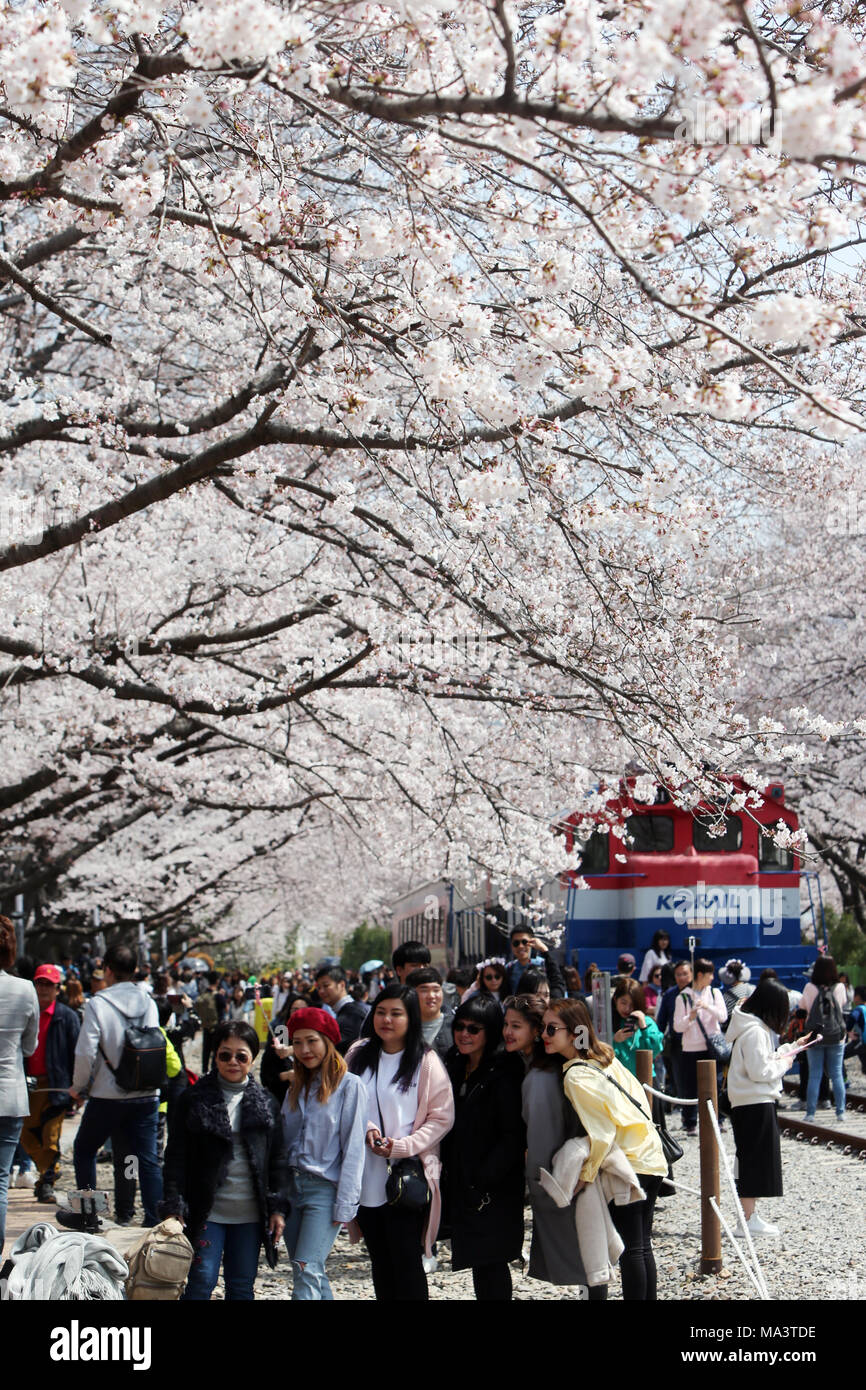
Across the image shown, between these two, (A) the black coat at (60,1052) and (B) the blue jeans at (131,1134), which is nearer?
(B) the blue jeans at (131,1134)

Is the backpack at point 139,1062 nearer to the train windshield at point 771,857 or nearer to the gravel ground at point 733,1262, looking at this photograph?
the gravel ground at point 733,1262

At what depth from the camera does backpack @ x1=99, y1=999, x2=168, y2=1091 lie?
796 centimetres

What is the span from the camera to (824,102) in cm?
306

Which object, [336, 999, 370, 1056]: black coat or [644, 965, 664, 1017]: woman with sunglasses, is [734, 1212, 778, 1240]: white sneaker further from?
[644, 965, 664, 1017]: woman with sunglasses

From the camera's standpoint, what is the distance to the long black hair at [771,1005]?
293 inches

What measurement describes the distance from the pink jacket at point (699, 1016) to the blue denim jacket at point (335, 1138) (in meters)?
5.58

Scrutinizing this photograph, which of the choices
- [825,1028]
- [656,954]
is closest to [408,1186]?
[825,1028]

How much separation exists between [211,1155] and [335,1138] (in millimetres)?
474

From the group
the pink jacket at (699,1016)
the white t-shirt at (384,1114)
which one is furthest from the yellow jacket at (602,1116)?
the pink jacket at (699,1016)

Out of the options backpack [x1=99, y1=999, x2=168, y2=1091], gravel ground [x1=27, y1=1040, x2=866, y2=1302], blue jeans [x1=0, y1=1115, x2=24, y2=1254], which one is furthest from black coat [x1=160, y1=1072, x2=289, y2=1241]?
backpack [x1=99, y1=999, x2=168, y2=1091]

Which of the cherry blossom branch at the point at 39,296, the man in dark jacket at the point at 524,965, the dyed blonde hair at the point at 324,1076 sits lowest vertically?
the dyed blonde hair at the point at 324,1076

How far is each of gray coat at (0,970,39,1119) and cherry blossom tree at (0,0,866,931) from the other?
2.16 m

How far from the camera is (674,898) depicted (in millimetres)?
15703
